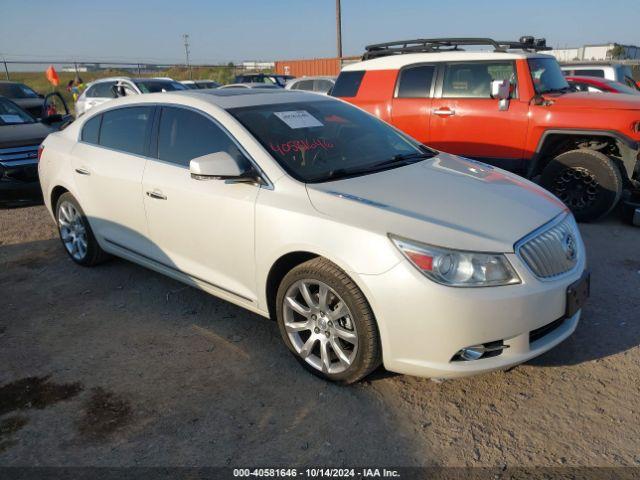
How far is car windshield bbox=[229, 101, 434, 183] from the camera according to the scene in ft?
10.8

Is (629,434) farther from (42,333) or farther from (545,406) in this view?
(42,333)

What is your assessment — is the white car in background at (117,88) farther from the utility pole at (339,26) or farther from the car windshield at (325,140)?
the utility pole at (339,26)

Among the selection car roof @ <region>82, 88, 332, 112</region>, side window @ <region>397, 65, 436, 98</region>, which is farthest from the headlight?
side window @ <region>397, 65, 436, 98</region>

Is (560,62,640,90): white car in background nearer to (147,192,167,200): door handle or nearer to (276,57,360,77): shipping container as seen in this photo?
(147,192,167,200): door handle

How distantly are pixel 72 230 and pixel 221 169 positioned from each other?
2.57 metres

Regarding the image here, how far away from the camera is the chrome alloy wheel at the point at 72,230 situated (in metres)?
4.77

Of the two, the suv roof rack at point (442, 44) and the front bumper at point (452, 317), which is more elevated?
the suv roof rack at point (442, 44)

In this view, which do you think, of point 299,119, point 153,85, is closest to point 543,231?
point 299,119

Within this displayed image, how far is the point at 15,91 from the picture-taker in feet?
49.4

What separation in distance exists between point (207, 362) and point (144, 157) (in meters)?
1.65

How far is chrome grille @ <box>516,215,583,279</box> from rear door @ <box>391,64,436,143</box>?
151 inches

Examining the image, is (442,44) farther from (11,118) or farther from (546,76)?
(11,118)

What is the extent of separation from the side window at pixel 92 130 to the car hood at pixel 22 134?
11.1 feet

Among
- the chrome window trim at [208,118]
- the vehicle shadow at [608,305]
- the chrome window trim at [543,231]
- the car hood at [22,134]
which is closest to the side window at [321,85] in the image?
the car hood at [22,134]
